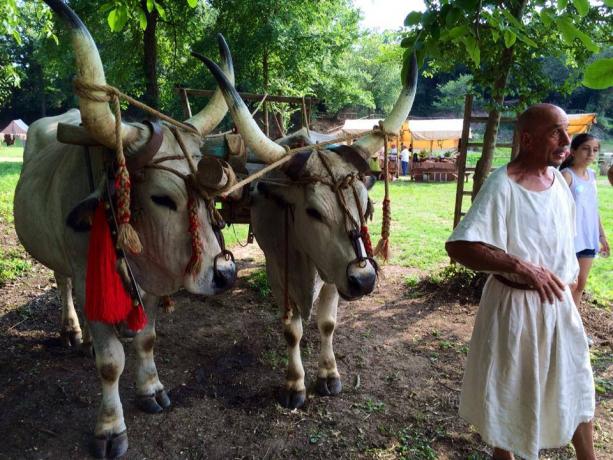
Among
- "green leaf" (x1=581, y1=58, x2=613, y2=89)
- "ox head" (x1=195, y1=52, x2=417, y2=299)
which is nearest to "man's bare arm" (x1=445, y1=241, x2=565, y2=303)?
"ox head" (x1=195, y1=52, x2=417, y2=299)

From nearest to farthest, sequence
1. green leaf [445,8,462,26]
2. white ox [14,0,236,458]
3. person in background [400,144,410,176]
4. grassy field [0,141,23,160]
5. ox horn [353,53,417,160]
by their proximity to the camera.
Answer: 1. green leaf [445,8,462,26]
2. white ox [14,0,236,458]
3. ox horn [353,53,417,160]
4. person in background [400,144,410,176]
5. grassy field [0,141,23,160]

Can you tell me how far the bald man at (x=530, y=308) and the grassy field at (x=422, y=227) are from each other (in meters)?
1.78

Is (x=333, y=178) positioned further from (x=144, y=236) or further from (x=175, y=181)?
(x=144, y=236)

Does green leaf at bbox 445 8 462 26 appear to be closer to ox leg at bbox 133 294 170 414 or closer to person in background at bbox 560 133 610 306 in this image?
ox leg at bbox 133 294 170 414

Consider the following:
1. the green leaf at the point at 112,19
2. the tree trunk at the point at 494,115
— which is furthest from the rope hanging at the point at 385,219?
the tree trunk at the point at 494,115

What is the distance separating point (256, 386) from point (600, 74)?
3.36 metres

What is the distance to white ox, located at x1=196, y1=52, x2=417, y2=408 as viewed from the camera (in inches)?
115

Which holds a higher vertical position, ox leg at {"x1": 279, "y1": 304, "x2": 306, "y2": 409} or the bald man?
the bald man

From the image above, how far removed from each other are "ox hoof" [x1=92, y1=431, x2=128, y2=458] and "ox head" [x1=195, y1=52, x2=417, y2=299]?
5.68ft

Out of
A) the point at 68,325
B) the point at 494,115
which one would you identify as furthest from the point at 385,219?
the point at 68,325

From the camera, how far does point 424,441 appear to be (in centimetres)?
326

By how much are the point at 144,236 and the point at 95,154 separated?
2.15 feet

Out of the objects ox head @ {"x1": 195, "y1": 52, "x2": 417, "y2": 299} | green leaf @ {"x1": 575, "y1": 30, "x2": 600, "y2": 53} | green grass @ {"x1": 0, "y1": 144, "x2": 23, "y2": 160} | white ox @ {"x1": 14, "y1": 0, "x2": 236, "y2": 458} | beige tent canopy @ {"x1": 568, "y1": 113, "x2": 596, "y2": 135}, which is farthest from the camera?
green grass @ {"x1": 0, "y1": 144, "x2": 23, "y2": 160}

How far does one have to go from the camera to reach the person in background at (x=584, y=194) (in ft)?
15.0
